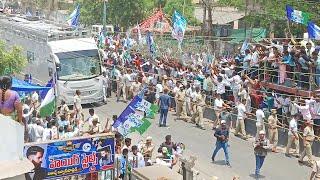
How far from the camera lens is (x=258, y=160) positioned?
49.1ft

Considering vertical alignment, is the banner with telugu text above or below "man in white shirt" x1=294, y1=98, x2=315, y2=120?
above

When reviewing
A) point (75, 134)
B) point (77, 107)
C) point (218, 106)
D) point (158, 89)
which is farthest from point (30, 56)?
point (75, 134)

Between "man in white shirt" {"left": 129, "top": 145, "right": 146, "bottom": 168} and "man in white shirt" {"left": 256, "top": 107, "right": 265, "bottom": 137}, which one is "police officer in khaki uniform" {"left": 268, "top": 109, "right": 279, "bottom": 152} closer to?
"man in white shirt" {"left": 256, "top": 107, "right": 265, "bottom": 137}

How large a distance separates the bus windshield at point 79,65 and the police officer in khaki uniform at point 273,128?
8.82m

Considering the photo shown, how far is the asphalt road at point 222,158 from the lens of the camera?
50.6 ft

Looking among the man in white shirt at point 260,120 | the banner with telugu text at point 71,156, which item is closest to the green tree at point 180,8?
the man in white shirt at point 260,120

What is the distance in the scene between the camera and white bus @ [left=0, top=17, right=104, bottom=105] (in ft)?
76.8

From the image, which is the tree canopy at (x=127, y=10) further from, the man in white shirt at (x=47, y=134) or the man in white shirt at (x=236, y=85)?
the man in white shirt at (x=47, y=134)

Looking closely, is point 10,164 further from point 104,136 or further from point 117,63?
point 117,63

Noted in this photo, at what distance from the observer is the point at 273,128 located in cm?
1759

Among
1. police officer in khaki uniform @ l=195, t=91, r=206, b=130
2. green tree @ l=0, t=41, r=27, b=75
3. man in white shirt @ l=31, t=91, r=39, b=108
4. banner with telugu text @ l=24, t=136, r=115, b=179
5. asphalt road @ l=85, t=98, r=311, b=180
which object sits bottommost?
asphalt road @ l=85, t=98, r=311, b=180

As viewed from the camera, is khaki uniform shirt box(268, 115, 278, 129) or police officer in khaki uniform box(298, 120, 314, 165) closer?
police officer in khaki uniform box(298, 120, 314, 165)

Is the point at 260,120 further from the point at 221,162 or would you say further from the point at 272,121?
the point at 221,162

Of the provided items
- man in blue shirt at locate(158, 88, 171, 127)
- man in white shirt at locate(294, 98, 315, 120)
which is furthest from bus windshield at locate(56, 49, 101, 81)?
man in white shirt at locate(294, 98, 315, 120)
